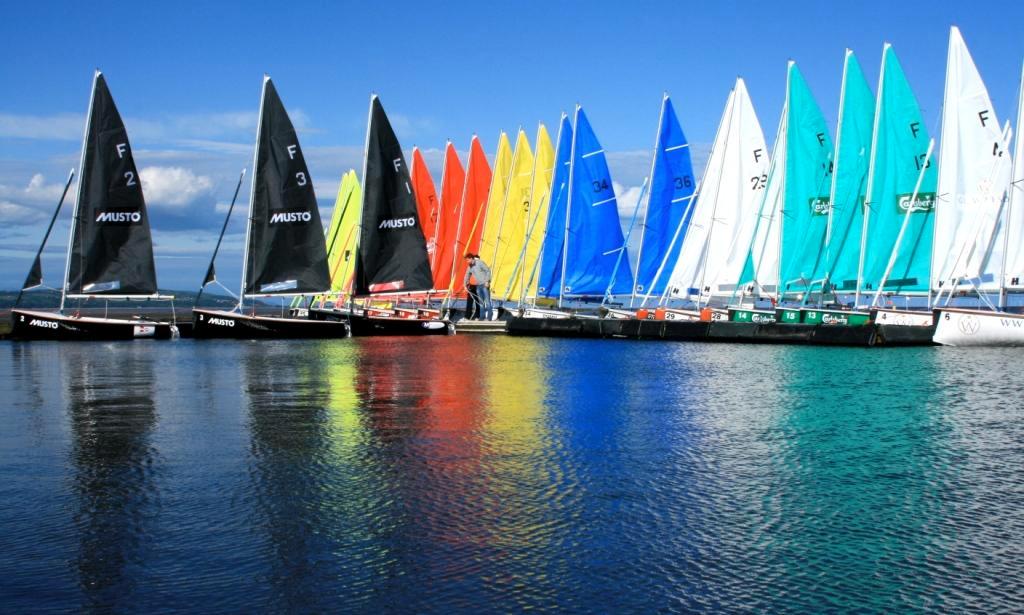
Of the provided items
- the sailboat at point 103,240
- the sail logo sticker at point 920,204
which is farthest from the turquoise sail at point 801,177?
the sailboat at point 103,240

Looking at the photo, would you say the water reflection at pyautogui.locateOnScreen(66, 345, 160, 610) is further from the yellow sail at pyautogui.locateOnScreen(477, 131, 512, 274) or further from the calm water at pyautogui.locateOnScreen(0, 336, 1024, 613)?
the yellow sail at pyautogui.locateOnScreen(477, 131, 512, 274)

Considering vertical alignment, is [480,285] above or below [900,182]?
below

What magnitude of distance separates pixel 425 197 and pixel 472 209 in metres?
3.29

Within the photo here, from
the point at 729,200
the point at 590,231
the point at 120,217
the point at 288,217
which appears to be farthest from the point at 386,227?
the point at 729,200

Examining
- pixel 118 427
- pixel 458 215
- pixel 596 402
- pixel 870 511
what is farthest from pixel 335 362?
pixel 458 215

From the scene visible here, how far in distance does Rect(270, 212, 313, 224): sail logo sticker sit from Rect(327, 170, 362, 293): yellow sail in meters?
21.0

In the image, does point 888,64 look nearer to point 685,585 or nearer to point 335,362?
point 335,362

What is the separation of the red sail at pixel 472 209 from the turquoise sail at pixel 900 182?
29300 mm

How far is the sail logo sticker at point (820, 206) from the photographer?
197 ft

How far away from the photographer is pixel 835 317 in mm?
52969

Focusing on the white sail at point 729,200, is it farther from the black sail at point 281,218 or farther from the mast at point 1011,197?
the black sail at point 281,218

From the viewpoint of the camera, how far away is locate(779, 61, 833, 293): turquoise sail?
199 ft

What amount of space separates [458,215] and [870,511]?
6537cm

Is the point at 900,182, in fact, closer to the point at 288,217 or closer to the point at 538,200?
the point at 538,200
